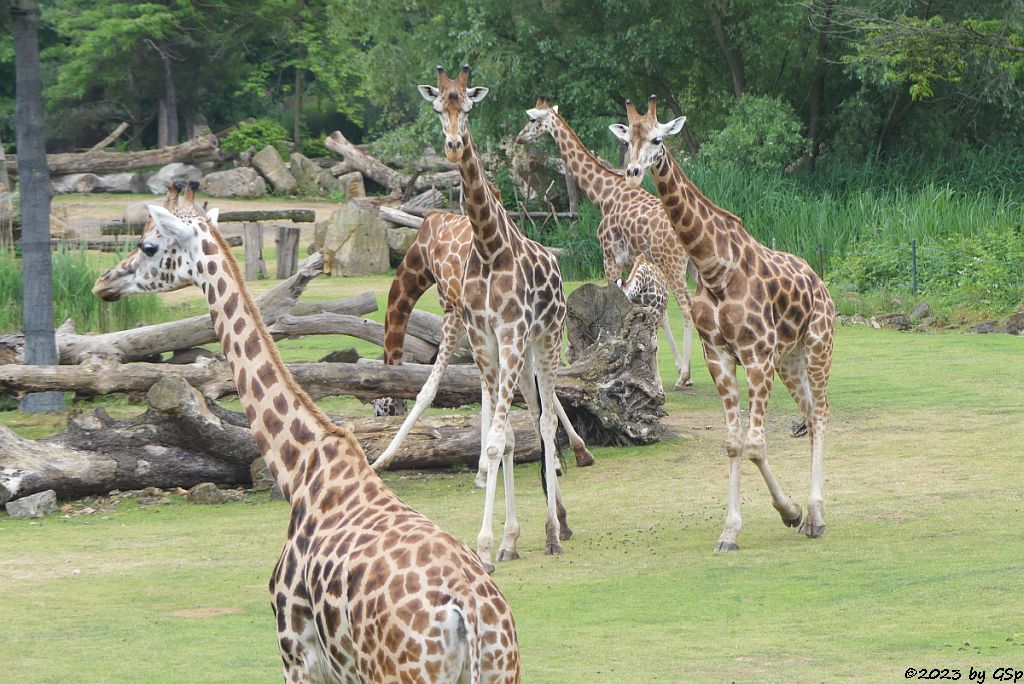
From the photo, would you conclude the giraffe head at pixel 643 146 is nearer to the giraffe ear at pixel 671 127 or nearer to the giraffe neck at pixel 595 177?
the giraffe ear at pixel 671 127

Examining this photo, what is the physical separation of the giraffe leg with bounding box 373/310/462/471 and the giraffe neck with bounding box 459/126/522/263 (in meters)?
2.58

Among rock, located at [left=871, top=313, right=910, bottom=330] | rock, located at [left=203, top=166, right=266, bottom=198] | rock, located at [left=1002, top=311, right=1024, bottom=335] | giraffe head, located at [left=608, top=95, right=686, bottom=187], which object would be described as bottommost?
rock, located at [left=203, top=166, right=266, bottom=198]

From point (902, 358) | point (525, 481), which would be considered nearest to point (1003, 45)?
point (902, 358)

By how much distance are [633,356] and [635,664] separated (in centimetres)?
675

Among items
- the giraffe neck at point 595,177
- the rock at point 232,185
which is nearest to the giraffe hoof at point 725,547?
the giraffe neck at point 595,177

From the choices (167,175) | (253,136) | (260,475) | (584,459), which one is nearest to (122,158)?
(167,175)

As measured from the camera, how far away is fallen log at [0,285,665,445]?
1246 centimetres

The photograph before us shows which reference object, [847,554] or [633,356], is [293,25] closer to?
[633,356]

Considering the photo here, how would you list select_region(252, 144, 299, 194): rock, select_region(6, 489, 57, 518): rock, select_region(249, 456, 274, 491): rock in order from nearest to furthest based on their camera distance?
select_region(6, 489, 57, 518): rock → select_region(249, 456, 274, 491): rock → select_region(252, 144, 299, 194): rock

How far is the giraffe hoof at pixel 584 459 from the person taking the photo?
12648mm

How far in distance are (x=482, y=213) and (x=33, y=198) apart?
7400mm

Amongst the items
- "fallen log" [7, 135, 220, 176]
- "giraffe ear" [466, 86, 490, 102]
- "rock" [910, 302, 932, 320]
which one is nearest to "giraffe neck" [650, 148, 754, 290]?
"giraffe ear" [466, 86, 490, 102]

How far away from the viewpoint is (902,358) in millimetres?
17859

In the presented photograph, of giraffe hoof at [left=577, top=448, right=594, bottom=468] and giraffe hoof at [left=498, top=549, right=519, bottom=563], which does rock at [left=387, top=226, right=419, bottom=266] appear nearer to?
giraffe hoof at [left=577, top=448, right=594, bottom=468]
